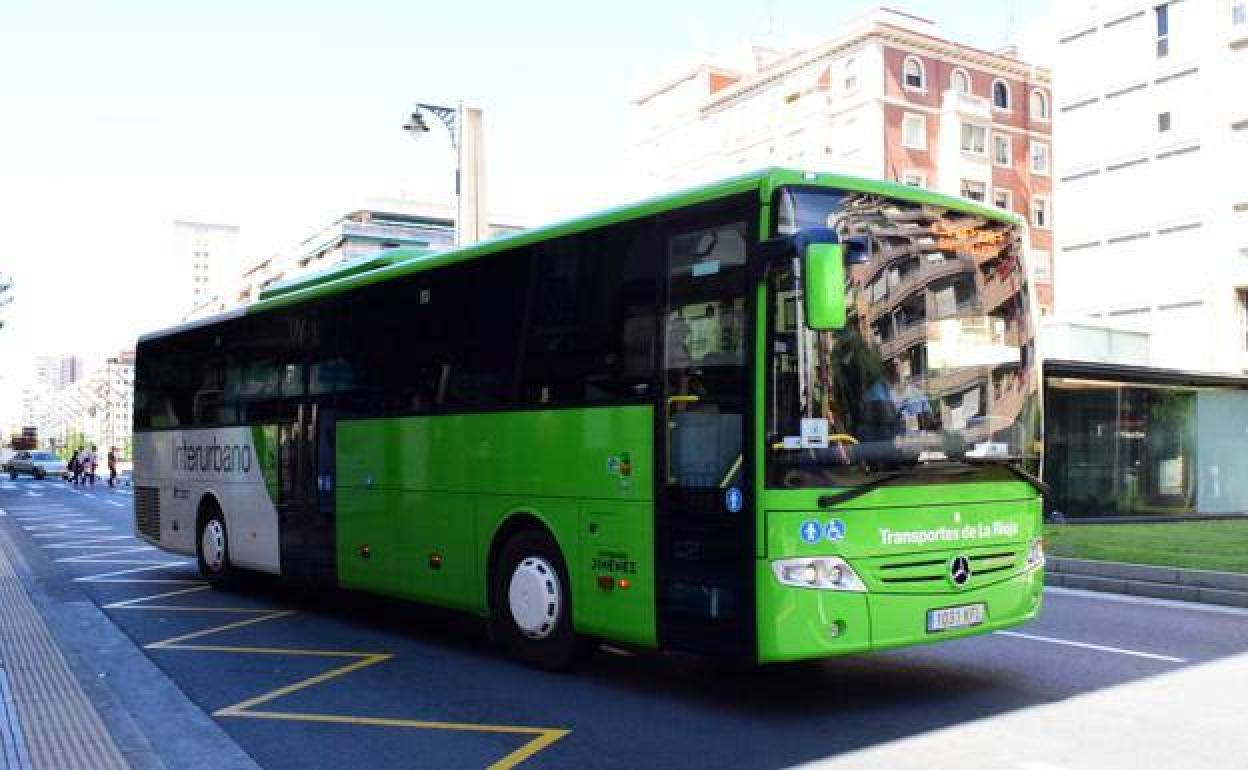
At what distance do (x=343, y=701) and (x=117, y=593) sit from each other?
6988 millimetres

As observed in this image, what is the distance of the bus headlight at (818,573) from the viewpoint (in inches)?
267

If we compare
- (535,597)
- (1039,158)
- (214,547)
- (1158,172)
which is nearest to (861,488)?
(535,597)

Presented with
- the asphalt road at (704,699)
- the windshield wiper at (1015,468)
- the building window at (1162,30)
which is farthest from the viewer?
the building window at (1162,30)

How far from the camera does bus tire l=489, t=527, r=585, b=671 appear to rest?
8398mm

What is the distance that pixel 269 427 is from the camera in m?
12.6

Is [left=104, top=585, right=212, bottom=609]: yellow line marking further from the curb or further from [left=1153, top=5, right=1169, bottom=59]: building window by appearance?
[left=1153, top=5, right=1169, bottom=59]: building window

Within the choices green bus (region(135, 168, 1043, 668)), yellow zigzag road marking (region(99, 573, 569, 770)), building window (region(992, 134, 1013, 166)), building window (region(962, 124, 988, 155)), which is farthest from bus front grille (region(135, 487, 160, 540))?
building window (region(992, 134, 1013, 166))

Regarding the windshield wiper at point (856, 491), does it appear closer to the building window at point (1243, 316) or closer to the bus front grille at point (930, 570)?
the bus front grille at point (930, 570)

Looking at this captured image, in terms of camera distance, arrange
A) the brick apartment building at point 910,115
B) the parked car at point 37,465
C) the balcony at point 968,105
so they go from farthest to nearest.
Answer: the parked car at point 37,465 < the balcony at point 968,105 < the brick apartment building at point 910,115

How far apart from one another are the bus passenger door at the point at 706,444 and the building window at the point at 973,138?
197 feet

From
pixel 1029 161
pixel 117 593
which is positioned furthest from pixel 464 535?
pixel 1029 161

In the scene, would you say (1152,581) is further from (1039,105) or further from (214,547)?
(1039,105)

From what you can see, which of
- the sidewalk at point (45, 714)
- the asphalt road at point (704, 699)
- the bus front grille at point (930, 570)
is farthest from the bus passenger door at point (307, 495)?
the bus front grille at point (930, 570)

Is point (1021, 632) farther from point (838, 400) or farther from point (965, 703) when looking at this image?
point (838, 400)
